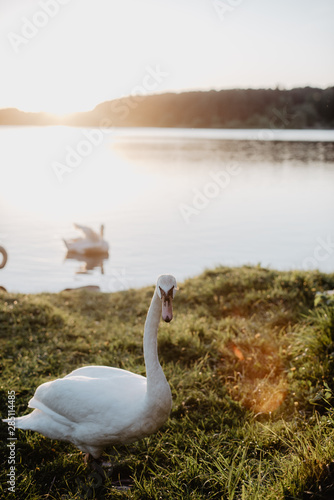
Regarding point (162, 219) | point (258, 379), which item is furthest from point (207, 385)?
point (162, 219)

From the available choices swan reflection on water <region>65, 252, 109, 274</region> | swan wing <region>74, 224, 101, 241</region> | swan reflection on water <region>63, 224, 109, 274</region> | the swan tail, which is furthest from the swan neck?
swan wing <region>74, 224, 101, 241</region>

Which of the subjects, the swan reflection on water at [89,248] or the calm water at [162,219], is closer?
the calm water at [162,219]

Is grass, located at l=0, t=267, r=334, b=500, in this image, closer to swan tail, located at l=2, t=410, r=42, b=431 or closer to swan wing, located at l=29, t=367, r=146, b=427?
swan tail, located at l=2, t=410, r=42, b=431

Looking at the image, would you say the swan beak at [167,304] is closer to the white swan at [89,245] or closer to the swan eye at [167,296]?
the swan eye at [167,296]

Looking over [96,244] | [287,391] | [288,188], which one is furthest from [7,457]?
[288,188]

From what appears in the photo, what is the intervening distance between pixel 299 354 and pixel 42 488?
9.92 ft

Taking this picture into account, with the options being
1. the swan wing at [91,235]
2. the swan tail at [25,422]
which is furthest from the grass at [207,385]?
the swan wing at [91,235]

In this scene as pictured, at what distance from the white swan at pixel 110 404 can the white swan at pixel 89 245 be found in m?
11.2

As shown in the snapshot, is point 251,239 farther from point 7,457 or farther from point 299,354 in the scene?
point 7,457

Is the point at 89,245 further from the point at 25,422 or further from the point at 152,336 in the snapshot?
the point at 152,336

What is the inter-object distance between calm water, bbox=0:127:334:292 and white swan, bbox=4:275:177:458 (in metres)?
7.88

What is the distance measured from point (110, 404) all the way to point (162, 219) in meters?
16.6

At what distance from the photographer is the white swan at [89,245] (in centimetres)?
1505

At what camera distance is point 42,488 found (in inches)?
145
